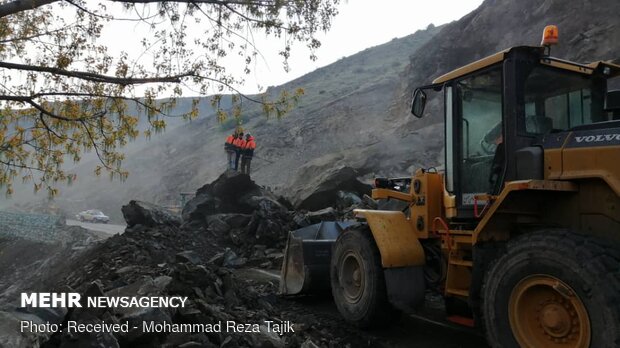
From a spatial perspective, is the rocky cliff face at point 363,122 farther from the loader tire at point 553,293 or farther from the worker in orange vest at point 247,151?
the loader tire at point 553,293

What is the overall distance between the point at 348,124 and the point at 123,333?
1252 inches

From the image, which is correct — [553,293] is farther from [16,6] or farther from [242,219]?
[242,219]

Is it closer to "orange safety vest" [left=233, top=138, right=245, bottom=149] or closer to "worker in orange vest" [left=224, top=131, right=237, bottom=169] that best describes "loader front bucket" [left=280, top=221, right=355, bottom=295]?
"worker in orange vest" [left=224, top=131, right=237, bottom=169]

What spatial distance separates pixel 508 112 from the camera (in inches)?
165

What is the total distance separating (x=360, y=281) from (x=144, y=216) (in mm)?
7415

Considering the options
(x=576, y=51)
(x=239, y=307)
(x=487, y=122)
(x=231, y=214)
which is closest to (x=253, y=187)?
(x=231, y=214)

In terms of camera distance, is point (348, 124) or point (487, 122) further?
point (348, 124)

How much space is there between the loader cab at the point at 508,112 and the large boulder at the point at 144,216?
8.20 metres

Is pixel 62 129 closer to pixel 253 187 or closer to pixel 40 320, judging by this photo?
pixel 40 320

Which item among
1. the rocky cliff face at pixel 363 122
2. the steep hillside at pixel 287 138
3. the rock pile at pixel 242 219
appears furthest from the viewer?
the steep hillside at pixel 287 138

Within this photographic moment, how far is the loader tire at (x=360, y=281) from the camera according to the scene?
5.14m

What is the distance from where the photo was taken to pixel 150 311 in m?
3.92

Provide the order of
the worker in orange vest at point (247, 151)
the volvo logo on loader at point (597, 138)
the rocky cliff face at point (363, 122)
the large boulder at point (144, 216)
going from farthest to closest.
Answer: the rocky cliff face at point (363, 122) → the worker in orange vest at point (247, 151) → the large boulder at point (144, 216) → the volvo logo on loader at point (597, 138)

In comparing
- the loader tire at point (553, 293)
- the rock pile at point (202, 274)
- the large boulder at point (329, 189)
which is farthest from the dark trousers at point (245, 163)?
the loader tire at point (553, 293)
